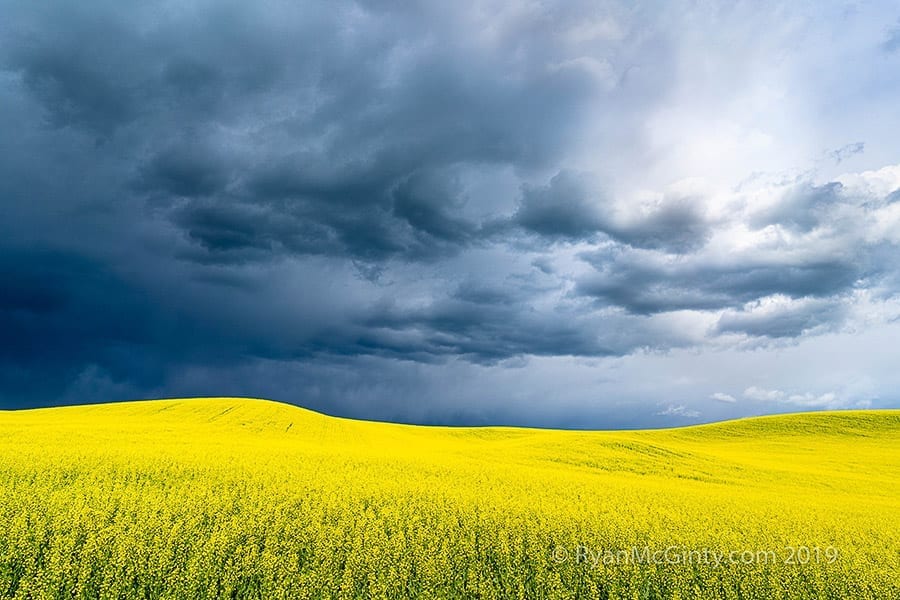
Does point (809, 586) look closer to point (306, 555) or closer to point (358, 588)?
point (358, 588)

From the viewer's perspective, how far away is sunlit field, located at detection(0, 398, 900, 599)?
37.8 ft

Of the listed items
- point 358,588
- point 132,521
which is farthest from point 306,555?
point 132,521

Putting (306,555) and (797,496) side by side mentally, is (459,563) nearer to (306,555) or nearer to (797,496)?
(306,555)

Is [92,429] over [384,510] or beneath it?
over

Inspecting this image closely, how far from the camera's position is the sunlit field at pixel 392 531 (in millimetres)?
11508

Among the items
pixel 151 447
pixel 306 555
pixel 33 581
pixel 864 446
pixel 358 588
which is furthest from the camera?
A: pixel 864 446

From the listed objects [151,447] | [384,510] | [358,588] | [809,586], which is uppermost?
[151,447]

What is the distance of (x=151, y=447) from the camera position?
23031mm

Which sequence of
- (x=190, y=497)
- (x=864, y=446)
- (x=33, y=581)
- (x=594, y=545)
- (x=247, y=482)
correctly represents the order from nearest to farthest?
(x=33, y=581), (x=594, y=545), (x=190, y=497), (x=247, y=482), (x=864, y=446)

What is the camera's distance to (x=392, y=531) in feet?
45.7

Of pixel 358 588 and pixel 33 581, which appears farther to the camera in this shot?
pixel 358 588

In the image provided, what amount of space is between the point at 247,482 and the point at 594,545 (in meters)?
11.0

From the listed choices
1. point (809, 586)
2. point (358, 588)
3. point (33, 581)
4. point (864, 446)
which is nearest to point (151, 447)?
point (33, 581)

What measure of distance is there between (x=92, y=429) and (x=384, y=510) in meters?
24.2
